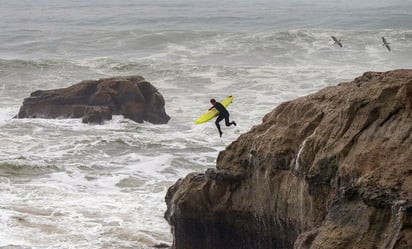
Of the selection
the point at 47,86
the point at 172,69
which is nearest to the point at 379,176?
the point at 47,86

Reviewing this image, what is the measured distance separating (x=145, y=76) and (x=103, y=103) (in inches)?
484

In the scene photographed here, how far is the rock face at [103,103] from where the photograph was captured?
1067 inches

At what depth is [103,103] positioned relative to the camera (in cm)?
2745

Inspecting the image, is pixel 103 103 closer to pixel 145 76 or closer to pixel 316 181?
pixel 145 76

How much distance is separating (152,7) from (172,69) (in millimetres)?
47830

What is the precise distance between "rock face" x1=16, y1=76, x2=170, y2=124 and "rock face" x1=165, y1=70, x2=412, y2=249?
46.4 ft

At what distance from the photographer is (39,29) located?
63.2 meters

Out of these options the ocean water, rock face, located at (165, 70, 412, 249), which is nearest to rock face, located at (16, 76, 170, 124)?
the ocean water

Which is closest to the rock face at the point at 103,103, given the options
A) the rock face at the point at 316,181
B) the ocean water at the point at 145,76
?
the ocean water at the point at 145,76

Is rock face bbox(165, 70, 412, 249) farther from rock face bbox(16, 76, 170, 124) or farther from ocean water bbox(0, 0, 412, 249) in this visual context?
rock face bbox(16, 76, 170, 124)

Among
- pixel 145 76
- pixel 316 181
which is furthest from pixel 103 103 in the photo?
pixel 316 181

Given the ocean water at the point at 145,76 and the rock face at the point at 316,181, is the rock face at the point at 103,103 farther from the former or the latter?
the rock face at the point at 316,181

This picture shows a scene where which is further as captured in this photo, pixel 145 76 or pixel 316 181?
pixel 145 76

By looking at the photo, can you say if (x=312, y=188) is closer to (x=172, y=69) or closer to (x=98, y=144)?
(x=98, y=144)
